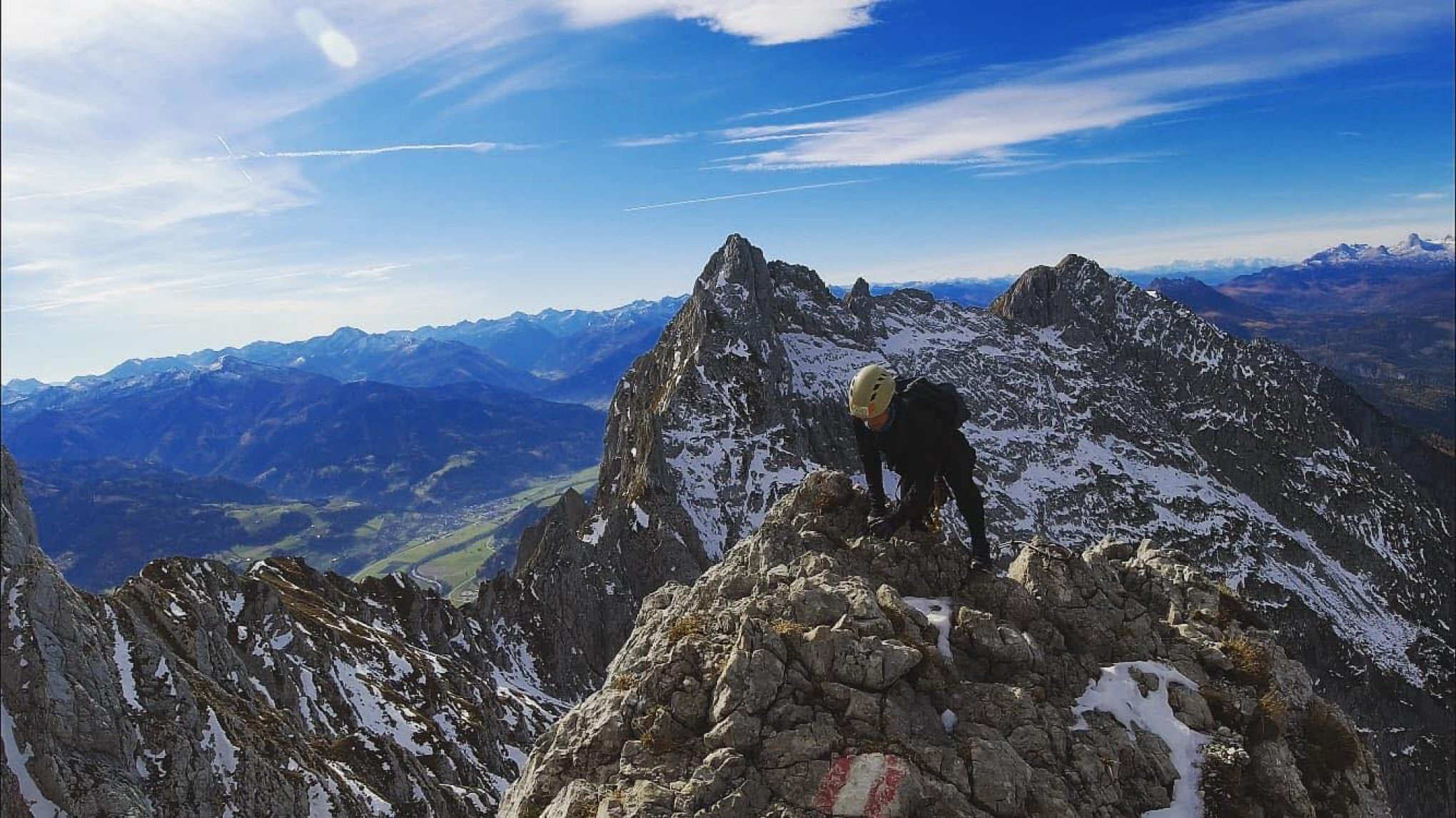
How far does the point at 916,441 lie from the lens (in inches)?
611

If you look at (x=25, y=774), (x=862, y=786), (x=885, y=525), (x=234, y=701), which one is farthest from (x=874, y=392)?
(x=234, y=701)

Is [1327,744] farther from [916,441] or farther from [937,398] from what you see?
[937,398]

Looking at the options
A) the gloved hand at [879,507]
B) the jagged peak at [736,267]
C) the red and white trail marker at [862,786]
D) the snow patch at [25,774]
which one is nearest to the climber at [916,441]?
the gloved hand at [879,507]

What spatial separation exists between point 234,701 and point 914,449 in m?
53.2

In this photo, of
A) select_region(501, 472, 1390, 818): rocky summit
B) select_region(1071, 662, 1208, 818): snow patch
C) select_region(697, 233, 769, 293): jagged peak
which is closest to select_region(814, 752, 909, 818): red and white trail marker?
select_region(501, 472, 1390, 818): rocky summit

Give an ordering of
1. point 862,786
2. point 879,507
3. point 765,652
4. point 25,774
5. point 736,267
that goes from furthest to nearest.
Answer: point 736,267 → point 25,774 → point 879,507 → point 765,652 → point 862,786

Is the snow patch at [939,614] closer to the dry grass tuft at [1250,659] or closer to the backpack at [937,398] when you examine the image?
the backpack at [937,398]

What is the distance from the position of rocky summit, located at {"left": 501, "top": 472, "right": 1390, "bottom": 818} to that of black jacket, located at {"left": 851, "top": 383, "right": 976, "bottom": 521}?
166cm

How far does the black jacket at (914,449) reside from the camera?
605 inches

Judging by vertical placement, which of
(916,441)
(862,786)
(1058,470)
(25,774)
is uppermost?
(916,441)

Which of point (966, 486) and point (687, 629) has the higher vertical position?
point (966, 486)

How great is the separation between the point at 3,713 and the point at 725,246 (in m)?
142

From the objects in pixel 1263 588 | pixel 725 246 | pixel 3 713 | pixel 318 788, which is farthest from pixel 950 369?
pixel 3 713

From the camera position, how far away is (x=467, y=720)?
69.9 metres
